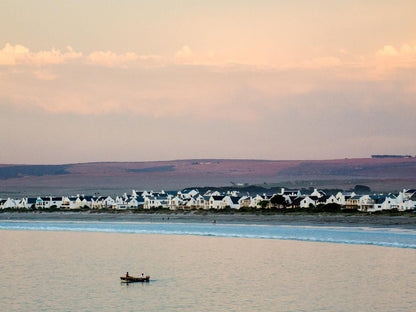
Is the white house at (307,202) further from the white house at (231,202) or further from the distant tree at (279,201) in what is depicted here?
the white house at (231,202)

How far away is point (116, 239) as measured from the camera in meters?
60.5

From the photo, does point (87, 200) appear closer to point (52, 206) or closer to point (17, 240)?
point (52, 206)

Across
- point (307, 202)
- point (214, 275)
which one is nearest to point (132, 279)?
point (214, 275)

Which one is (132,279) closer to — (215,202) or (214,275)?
(214,275)

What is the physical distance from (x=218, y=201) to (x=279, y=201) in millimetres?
14219

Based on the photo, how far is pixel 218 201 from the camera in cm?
12288

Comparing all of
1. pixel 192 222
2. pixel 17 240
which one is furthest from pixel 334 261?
pixel 192 222

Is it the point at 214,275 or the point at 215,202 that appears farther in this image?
the point at 215,202

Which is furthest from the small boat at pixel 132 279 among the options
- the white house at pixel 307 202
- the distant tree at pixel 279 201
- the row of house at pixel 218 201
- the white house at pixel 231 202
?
the white house at pixel 231 202

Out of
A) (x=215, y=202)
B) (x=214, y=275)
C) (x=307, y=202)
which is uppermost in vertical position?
(x=307, y=202)

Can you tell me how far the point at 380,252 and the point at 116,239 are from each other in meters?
25.8

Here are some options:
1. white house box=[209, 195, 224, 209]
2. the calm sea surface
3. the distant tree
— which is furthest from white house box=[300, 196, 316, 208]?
the calm sea surface

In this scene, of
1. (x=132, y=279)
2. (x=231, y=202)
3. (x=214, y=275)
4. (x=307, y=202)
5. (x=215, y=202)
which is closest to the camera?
(x=132, y=279)

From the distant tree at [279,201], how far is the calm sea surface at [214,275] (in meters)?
55.3
